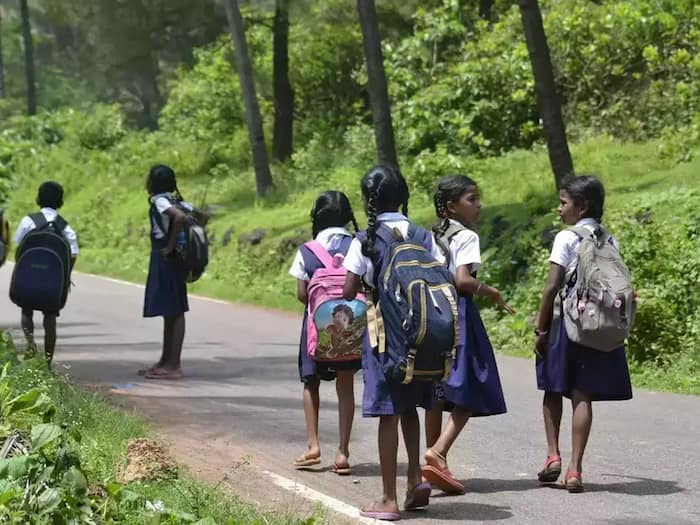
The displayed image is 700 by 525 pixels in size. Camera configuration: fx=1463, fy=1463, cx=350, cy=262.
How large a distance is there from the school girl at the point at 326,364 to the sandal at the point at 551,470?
1203 mm

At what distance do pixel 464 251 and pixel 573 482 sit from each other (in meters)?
1.45

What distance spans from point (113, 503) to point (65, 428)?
0.80 m

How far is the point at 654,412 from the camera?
37.9 ft

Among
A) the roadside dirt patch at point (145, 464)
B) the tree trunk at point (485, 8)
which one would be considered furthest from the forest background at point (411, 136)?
the roadside dirt patch at point (145, 464)

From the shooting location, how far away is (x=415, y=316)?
282 inches

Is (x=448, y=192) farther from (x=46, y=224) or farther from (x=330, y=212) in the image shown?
(x=46, y=224)

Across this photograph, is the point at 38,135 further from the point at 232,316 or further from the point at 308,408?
the point at 308,408

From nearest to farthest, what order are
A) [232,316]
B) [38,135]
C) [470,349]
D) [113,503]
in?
[113,503]
[470,349]
[232,316]
[38,135]

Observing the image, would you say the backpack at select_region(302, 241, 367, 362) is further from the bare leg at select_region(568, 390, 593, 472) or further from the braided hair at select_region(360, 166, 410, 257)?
the bare leg at select_region(568, 390, 593, 472)

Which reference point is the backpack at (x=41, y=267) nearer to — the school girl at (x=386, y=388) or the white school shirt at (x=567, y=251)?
the school girl at (x=386, y=388)

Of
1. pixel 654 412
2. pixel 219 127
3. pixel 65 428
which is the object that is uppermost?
pixel 219 127

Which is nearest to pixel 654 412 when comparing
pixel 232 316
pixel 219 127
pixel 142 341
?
pixel 142 341

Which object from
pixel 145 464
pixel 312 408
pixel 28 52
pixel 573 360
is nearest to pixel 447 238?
pixel 573 360

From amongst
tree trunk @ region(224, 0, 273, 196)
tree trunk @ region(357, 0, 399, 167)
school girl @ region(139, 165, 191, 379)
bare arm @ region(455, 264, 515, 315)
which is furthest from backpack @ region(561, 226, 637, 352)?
tree trunk @ region(224, 0, 273, 196)
